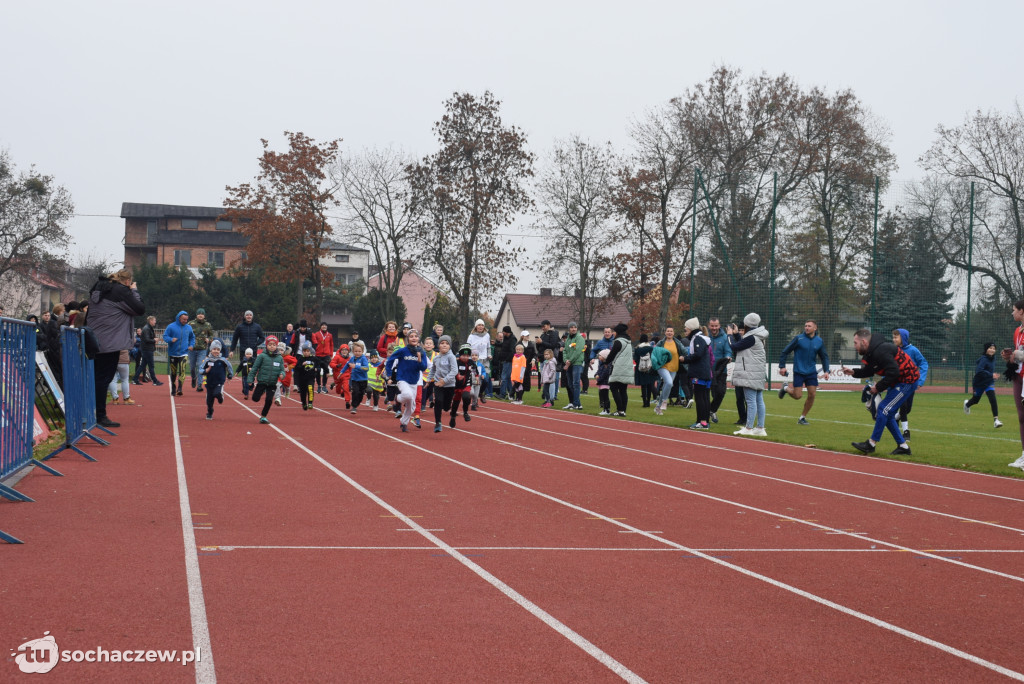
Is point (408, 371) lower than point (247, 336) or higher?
lower

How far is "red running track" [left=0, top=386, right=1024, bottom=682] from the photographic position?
15.7ft

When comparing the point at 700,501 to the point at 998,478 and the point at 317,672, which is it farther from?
the point at 317,672

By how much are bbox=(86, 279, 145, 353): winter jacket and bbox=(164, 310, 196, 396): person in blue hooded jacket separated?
8.27 meters

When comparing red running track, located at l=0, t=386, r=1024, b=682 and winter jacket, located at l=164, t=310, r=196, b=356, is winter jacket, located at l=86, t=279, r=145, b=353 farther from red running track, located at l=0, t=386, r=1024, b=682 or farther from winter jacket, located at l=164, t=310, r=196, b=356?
winter jacket, located at l=164, t=310, r=196, b=356

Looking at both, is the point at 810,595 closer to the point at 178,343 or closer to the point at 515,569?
the point at 515,569


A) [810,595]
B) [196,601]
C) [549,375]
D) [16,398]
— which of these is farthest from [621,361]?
[196,601]

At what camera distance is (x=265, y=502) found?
29.4 ft

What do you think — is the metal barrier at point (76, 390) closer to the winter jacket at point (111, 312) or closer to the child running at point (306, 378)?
the winter jacket at point (111, 312)

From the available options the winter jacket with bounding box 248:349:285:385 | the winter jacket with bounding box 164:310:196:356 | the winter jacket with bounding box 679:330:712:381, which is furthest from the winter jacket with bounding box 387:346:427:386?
the winter jacket with bounding box 164:310:196:356

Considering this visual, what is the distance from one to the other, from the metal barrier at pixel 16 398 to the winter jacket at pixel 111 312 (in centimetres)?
408

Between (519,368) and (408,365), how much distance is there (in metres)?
8.83

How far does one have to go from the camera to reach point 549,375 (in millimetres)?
25219

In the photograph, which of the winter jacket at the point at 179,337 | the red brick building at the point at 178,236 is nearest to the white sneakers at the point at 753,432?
the winter jacket at the point at 179,337

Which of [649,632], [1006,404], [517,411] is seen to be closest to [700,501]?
[649,632]
